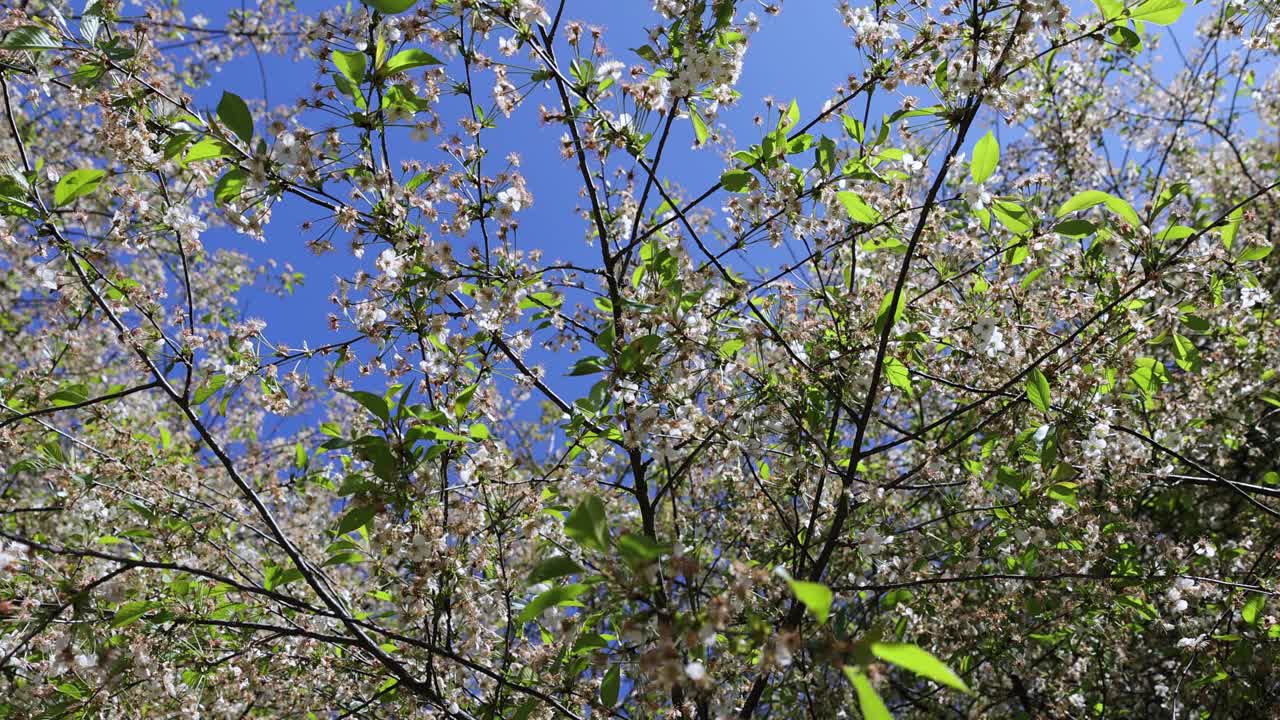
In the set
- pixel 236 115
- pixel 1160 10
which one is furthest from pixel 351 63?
pixel 1160 10

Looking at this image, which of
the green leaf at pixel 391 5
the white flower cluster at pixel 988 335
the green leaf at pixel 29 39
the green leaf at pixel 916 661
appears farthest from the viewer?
the white flower cluster at pixel 988 335

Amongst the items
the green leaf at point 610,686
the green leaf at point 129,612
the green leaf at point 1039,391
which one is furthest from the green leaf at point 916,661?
the green leaf at point 129,612

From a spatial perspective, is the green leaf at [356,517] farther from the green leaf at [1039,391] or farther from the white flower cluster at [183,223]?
the green leaf at [1039,391]

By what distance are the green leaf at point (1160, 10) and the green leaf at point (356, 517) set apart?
89.7 inches

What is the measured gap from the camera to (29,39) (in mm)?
2031

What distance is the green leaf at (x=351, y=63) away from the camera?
189 centimetres

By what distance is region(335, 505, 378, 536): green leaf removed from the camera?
1847 mm

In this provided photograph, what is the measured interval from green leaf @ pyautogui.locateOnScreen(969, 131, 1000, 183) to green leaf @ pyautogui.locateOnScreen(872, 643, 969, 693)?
148cm

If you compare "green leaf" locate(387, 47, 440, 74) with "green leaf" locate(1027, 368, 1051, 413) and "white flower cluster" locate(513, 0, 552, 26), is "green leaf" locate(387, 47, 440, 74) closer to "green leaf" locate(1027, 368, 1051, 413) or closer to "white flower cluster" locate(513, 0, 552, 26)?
"white flower cluster" locate(513, 0, 552, 26)

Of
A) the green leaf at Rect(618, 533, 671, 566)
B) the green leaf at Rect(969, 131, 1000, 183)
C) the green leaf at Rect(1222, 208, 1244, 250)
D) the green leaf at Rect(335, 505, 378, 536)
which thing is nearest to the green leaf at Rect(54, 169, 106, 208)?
the green leaf at Rect(335, 505, 378, 536)

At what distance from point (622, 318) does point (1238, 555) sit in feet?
11.7

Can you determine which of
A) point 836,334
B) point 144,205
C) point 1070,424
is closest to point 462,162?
point 144,205

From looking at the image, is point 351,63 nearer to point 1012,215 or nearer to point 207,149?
point 207,149

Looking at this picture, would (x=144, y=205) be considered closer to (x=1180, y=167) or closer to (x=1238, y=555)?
(x=1238, y=555)
